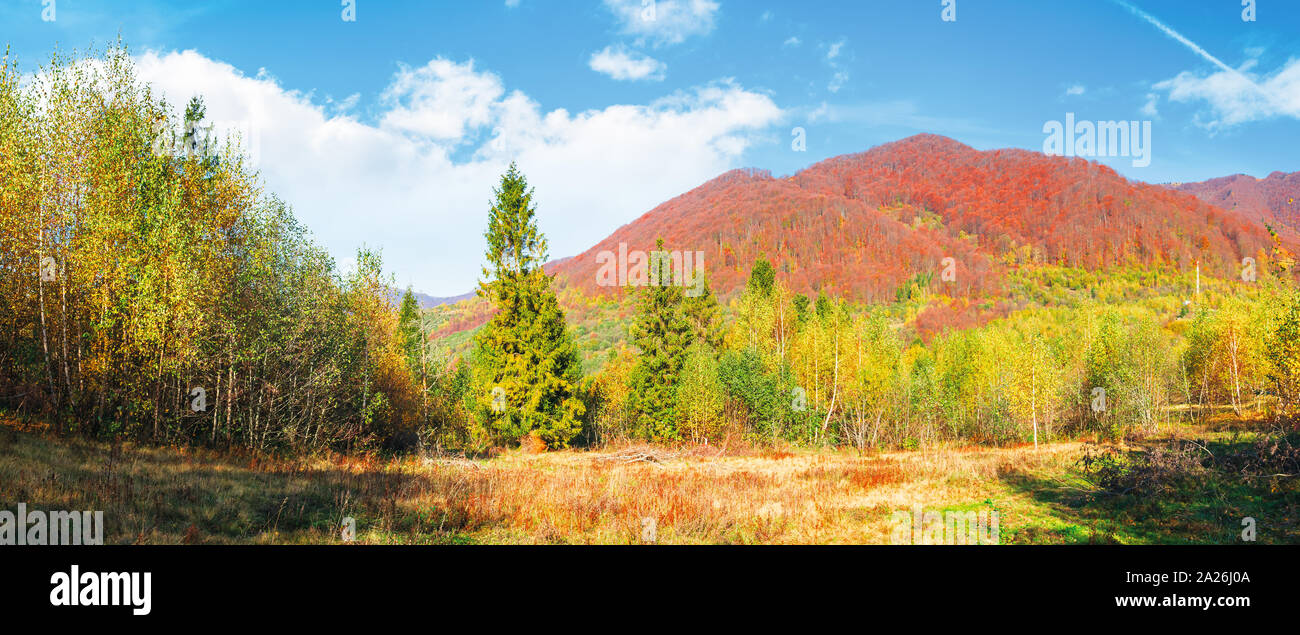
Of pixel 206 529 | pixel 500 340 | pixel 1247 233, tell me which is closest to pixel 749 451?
pixel 500 340

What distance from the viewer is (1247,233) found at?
7298 inches

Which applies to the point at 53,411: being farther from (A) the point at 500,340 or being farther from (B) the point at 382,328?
(A) the point at 500,340

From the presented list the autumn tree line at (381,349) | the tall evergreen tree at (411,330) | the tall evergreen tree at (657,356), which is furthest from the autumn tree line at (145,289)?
the tall evergreen tree at (657,356)

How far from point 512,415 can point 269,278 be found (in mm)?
16733

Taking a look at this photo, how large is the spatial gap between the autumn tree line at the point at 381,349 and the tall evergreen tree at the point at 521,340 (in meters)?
0.14

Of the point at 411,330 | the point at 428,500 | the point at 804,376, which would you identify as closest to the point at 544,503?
the point at 428,500

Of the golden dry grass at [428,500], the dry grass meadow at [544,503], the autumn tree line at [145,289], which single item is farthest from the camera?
the autumn tree line at [145,289]

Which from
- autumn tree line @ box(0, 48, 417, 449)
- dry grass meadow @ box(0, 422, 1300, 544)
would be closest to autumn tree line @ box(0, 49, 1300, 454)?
autumn tree line @ box(0, 48, 417, 449)

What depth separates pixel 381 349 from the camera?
2944 centimetres

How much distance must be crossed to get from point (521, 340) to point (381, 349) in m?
8.47

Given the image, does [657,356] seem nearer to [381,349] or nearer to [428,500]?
[381,349]

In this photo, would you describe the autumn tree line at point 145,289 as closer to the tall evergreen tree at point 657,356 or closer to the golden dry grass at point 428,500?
the golden dry grass at point 428,500

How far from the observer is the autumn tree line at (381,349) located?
16.4 meters
